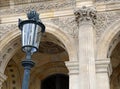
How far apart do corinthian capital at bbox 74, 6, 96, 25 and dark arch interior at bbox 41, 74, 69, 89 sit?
5.21 m

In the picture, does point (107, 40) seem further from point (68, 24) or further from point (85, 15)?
point (68, 24)

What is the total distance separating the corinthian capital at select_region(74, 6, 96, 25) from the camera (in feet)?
36.0

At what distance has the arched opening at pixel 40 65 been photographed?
14.9 m

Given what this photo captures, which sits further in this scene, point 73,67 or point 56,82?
point 56,82

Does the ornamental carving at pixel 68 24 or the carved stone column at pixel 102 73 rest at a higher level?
the ornamental carving at pixel 68 24

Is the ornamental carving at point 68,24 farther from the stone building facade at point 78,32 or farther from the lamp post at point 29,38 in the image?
the lamp post at point 29,38

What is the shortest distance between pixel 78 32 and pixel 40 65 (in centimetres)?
490

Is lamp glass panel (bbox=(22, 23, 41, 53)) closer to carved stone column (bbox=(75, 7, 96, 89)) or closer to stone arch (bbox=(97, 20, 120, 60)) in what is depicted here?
carved stone column (bbox=(75, 7, 96, 89))

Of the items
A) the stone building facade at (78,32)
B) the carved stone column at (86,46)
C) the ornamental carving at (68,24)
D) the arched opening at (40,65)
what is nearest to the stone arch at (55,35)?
the stone building facade at (78,32)

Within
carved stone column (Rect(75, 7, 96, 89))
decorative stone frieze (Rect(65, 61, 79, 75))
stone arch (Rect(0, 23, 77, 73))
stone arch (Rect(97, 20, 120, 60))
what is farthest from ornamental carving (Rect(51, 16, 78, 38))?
decorative stone frieze (Rect(65, 61, 79, 75))

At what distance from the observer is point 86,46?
34.5ft

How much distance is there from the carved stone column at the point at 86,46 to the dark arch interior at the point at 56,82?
514cm

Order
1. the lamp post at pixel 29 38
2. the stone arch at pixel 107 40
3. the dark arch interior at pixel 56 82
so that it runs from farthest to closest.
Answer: the dark arch interior at pixel 56 82 < the stone arch at pixel 107 40 < the lamp post at pixel 29 38

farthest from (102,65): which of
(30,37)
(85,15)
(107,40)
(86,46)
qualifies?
(30,37)
